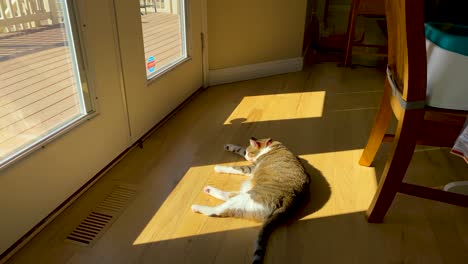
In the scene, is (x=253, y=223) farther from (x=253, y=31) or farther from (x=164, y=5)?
(x=253, y=31)

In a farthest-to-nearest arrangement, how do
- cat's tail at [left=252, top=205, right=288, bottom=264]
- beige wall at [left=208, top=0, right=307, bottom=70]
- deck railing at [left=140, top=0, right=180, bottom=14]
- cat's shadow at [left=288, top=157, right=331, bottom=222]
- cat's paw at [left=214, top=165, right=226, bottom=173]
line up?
beige wall at [left=208, top=0, right=307, bottom=70] < deck railing at [left=140, top=0, right=180, bottom=14] < cat's paw at [left=214, top=165, right=226, bottom=173] < cat's shadow at [left=288, top=157, right=331, bottom=222] < cat's tail at [left=252, top=205, right=288, bottom=264]

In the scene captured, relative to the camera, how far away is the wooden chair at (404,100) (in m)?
1.08

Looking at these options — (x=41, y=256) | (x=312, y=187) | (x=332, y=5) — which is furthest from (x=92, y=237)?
(x=332, y=5)

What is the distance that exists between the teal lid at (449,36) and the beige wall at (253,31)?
1.73 m

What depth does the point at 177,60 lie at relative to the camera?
2320 mm

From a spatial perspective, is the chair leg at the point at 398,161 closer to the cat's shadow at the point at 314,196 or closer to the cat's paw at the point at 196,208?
the cat's shadow at the point at 314,196

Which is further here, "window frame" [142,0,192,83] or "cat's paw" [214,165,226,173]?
"window frame" [142,0,192,83]

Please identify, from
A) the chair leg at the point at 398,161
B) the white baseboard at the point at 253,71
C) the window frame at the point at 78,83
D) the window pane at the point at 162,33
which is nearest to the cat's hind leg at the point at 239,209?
the chair leg at the point at 398,161

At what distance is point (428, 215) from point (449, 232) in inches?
4.0

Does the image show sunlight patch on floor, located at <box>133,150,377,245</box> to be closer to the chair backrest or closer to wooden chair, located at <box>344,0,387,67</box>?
the chair backrest

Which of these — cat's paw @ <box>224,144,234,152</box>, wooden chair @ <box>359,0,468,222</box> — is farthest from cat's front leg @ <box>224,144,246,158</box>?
wooden chair @ <box>359,0,468,222</box>

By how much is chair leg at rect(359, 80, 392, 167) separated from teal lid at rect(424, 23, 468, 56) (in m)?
0.35

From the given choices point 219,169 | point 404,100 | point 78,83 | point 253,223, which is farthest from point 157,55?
point 404,100

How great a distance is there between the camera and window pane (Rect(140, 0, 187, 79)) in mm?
1933
